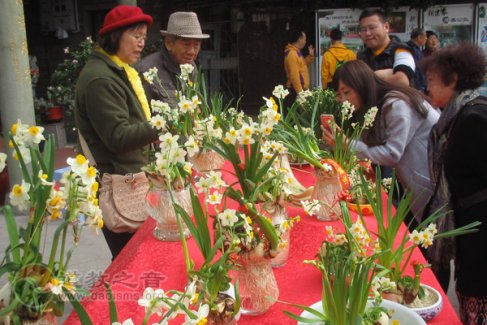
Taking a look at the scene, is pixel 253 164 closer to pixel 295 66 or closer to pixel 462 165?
pixel 462 165

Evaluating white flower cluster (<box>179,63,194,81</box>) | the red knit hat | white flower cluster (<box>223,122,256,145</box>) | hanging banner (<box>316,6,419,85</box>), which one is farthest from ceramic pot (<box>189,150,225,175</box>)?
hanging banner (<box>316,6,419,85</box>)

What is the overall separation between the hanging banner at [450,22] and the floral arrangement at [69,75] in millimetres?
4775

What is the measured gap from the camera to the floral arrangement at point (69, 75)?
5.77 meters

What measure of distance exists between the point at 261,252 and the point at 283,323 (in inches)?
7.2

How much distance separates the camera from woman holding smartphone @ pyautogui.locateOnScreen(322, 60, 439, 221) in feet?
8.27

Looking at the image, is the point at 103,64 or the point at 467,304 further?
the point at 103,64

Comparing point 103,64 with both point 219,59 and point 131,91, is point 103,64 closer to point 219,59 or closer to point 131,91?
point 131,91

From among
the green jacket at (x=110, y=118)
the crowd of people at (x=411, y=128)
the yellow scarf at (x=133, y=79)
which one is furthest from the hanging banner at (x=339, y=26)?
the green jacket at (x=110, y=118)

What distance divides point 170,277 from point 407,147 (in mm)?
1559

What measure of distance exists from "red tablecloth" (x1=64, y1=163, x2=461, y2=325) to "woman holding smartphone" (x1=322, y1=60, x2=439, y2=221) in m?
0.76

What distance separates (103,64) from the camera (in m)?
2.26

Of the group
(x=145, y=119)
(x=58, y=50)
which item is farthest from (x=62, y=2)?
(x=145, y=119)

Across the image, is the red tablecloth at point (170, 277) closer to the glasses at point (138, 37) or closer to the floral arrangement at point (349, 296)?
the floral arrangement at point (349, 296)

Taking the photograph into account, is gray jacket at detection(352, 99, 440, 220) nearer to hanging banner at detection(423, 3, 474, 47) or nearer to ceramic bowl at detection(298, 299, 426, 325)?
ceramic bowl at detection(298, 299, 426, 325)
